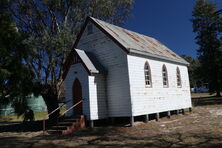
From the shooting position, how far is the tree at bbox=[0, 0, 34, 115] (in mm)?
12281

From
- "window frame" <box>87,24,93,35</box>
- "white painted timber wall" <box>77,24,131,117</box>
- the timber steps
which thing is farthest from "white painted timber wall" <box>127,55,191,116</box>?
"window frame" <box>87,24,93,35</box>

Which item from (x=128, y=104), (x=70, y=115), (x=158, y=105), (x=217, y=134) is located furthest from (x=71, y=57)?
(x=217, y=134)

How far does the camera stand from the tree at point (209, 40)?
109 feet

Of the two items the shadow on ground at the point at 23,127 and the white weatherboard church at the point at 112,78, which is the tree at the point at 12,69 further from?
the white weatherboard church at the point at 112,78

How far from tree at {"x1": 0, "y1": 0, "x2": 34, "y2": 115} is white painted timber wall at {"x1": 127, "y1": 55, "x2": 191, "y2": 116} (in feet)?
22.2

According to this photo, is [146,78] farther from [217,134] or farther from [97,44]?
[217,134]

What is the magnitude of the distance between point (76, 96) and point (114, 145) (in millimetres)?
6991

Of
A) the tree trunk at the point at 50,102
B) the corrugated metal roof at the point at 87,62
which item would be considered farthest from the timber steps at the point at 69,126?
the tree trunk at the point at 50,102

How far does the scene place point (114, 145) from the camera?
873 centimetres

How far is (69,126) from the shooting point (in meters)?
13.1

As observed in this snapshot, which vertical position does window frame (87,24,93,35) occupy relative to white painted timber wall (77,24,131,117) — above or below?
above

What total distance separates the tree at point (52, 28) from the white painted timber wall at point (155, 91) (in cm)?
774

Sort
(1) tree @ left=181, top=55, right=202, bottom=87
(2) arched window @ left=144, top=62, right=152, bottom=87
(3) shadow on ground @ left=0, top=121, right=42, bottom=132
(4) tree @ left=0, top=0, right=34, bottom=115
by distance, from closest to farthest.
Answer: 1. (4) tree @ left=0, top=0, right=34, bottom=115
2. (2) arched window @ left=144, top=62, right=152, bottom=87
3. (3) shadow on ground @ left=0, top=121, right=42, bottom=132
4. (1) tree @ left=181, top=55, right=202, bottom=87

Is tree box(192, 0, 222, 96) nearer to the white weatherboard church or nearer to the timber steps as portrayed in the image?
the white weatherboard church
